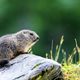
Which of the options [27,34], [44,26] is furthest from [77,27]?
[27,34]

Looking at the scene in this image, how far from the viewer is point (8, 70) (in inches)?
500

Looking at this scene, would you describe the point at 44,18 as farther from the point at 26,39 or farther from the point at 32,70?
the point at 32,70

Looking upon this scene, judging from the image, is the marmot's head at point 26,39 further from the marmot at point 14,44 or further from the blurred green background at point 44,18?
the blurred green background at point 44,18

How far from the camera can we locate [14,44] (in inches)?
524

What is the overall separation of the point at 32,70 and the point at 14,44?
1323 mm

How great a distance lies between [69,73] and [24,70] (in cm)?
118

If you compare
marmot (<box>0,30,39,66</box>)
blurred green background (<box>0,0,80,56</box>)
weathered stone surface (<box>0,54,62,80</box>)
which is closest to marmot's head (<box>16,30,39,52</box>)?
marmot (<box>0,30,39,66</box>)

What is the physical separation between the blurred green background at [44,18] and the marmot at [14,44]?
14197 mm

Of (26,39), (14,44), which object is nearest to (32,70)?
(14,44)

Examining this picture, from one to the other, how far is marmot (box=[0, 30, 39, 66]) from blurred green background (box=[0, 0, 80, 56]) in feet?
46.6

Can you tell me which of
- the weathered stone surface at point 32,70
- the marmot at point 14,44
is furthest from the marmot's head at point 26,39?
the weathered stone surface at point 32,70

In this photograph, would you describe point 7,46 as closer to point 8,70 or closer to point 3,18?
point 8,70

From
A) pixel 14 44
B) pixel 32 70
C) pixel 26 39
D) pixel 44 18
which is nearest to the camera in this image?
pixel 32 70

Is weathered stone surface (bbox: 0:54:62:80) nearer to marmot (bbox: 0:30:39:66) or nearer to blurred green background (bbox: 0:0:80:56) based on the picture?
marmot (bbox: 0:30:39:66)
